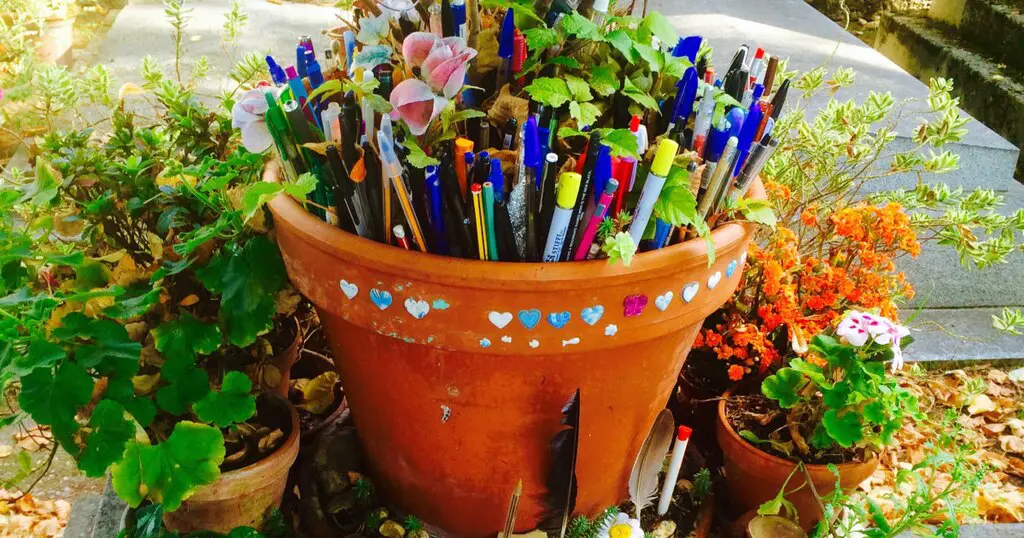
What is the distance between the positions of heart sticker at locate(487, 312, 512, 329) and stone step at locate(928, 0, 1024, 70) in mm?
3802

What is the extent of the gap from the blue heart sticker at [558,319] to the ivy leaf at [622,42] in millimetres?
349

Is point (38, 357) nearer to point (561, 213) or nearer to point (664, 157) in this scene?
point (561, 213)

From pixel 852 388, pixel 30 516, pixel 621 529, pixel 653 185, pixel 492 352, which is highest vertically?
pixel 653 185

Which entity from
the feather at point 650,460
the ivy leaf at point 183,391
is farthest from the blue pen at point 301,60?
the feather at point 650,460

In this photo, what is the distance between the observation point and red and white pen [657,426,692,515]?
4.05 feet

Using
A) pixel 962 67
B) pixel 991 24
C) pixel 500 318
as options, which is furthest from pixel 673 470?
pixel 991 24

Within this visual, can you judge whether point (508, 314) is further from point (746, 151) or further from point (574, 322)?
point (746, 151)

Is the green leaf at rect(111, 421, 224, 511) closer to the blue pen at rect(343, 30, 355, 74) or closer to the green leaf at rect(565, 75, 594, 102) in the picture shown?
the blue pen at rect(343, 30, 355, 74)

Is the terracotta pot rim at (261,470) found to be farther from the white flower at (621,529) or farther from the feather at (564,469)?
the white flower at (621,529)

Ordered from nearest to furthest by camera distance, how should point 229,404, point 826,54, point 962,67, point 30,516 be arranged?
point 229,404
point 30,516
point 826,54
point 962,67

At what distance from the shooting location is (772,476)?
130cm

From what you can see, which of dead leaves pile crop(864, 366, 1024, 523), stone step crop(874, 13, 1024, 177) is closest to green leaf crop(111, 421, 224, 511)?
dead leaves pile crop(864, 366, 1024, 523)

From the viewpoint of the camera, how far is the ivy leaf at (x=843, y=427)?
3.89 ft

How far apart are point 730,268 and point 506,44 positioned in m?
0.45
